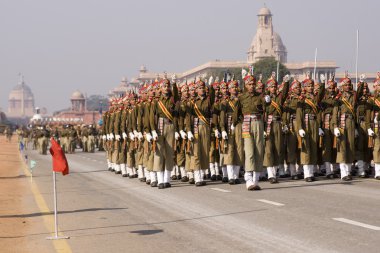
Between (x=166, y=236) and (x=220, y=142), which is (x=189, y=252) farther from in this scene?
(x=220, y=142)

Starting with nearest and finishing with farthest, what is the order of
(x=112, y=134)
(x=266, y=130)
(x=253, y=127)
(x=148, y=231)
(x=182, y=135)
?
1. (x=148, y=231)
2. (x=253, y=127)
3. (x=182, y=135)
4. (x=266, y=130)
5. (x=112, y=134)

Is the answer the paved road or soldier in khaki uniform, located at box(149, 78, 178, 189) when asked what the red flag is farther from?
soldier in khaki uniform, located at box(149, 78, 178, 189)

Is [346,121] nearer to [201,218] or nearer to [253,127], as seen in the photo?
[253,127]

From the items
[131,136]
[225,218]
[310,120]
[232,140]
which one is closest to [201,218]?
[225,218]

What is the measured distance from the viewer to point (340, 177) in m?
21.0

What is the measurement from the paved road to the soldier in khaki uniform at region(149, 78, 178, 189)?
1.45 ft

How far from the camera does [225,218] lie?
12.8 m

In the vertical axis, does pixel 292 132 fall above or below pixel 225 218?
above

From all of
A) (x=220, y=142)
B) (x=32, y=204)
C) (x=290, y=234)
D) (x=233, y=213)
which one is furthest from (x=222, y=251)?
(x=220, y=142)

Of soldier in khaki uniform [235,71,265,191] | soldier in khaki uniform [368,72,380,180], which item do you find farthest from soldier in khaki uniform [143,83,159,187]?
soldier in khaki uniform [368,72,380,180]

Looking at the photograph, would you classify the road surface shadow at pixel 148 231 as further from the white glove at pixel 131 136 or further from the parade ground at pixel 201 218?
the white glove at pixel 131 136

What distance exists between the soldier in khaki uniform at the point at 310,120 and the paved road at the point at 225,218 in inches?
47.7

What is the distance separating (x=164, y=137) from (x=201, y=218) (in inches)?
259

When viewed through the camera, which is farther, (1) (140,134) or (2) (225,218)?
(1) (140,134)
